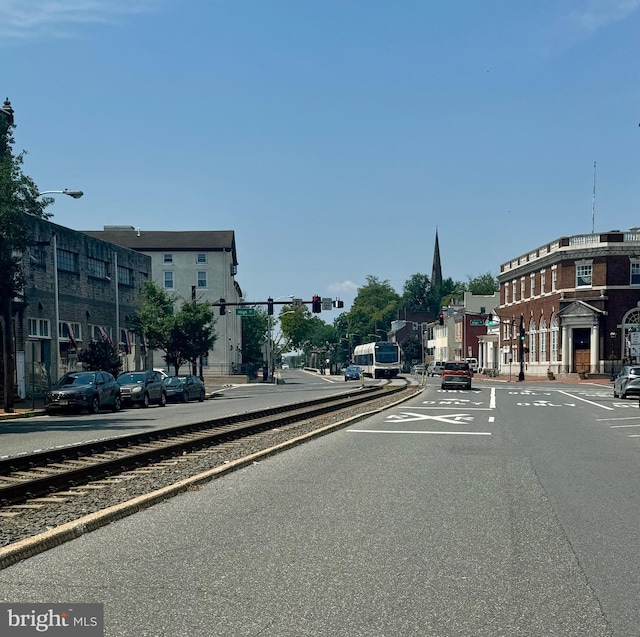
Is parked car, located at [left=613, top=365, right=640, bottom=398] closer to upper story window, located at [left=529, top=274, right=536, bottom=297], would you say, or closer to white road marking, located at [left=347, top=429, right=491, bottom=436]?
white road marking, located at [left=347, top=429, right=491, bottom=436]

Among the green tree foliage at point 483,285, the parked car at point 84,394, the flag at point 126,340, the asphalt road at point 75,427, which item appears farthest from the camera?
the green tree foliage at point 483,285

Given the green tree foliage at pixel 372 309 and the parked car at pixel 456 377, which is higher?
the green tree foliage at pixel 372 309

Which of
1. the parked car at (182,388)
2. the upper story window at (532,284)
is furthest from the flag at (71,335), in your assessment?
the upper story window at (532,284)

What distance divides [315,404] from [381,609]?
30900mm

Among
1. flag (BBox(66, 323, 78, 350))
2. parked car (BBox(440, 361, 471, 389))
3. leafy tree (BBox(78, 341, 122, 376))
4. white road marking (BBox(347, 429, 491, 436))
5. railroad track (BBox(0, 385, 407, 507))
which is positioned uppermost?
flag (BBox(66, 323, 78, 350))

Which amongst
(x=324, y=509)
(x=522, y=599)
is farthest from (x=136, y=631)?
(x=324, y=509)

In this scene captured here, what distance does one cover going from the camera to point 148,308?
5275cm

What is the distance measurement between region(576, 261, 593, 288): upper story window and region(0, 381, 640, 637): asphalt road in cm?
6046

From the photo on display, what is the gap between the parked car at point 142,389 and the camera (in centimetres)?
3494

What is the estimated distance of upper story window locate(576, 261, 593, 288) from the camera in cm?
7125

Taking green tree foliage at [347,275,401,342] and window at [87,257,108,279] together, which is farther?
green tree foliage at [347,275,401,342]

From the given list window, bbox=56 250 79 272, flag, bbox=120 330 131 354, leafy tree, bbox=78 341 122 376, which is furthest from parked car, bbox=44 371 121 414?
flag, bbox=120 330 131 354

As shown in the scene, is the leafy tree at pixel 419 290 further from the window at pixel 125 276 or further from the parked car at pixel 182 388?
the parked car at pixel 182 388

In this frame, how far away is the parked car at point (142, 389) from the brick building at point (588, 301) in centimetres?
4216
